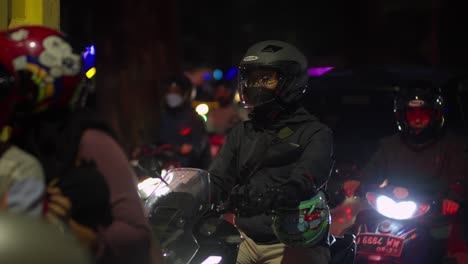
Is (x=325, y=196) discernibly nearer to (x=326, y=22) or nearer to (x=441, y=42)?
(x=441, y=42)

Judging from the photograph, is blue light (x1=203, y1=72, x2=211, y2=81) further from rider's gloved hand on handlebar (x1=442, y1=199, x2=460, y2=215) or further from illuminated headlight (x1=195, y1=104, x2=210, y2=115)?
rider's gloved hand on handlebar (x1=442, y1=199, x2=460, y2=215)

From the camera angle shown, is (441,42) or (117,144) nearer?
(117,144)

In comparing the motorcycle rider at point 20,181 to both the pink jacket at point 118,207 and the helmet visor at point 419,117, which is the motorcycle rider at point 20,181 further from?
the helmet visor at point 419,117

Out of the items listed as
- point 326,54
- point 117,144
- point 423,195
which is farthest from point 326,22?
point 117,144

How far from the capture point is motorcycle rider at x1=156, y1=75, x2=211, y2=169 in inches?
466

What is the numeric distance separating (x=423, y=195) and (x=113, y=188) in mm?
3438

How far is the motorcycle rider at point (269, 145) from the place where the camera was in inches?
222

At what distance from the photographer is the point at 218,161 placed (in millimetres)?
5957

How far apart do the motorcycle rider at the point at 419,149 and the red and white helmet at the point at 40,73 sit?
3440mm

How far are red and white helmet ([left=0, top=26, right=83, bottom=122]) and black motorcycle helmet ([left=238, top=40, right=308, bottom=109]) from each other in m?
1.97

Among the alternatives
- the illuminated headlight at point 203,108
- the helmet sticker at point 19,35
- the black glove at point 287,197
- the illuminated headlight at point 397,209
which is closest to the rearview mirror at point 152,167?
the black glove at point 287,197

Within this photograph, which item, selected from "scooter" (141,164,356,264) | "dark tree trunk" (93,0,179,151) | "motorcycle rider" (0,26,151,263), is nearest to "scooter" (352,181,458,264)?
"scooter" (141,164,356,264)

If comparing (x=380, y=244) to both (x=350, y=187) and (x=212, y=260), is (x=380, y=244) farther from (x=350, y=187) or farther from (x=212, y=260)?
(x=212, y=260)

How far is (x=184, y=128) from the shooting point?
12.1 metres
